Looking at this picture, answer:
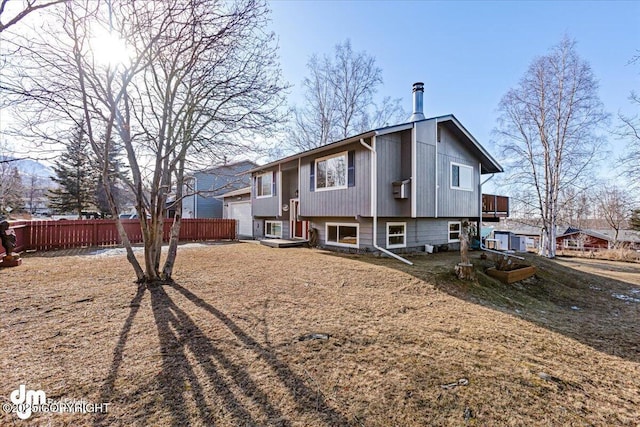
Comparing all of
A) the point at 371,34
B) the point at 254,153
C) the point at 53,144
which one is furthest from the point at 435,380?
the point at 371,34

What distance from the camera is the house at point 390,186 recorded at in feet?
32.2

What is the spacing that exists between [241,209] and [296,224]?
714 centimetres

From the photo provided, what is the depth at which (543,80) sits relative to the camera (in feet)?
54.3

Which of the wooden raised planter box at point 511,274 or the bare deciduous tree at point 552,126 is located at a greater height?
the bare deciduous tree at point 552,126

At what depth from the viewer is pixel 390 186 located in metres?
9.95

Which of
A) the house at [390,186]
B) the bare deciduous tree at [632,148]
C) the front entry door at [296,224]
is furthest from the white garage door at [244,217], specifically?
the bare deciduous tree at [632,148]

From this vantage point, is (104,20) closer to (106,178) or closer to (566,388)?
(106,178)

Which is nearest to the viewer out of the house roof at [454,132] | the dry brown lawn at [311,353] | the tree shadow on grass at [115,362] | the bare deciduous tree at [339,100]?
the tree shadow on grass at [115,362]

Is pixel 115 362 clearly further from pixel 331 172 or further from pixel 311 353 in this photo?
pixel 331 172

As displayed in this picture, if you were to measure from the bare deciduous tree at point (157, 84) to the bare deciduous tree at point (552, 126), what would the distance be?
1746 centimetres

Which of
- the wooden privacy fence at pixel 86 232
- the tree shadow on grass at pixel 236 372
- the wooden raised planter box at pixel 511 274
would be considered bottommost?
the wooden raised planter box at pixel 511 274

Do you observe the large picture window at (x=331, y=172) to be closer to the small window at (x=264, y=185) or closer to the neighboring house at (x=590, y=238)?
the small window at (x=264, y=185)

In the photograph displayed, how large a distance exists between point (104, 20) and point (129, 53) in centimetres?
65

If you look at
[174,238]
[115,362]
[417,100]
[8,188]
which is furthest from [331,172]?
[8,188]
